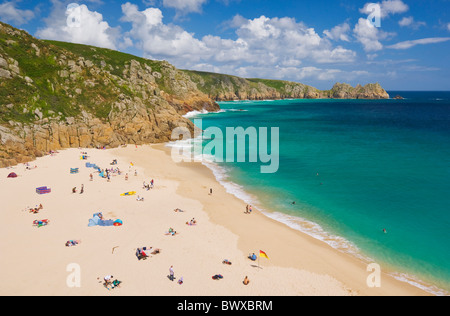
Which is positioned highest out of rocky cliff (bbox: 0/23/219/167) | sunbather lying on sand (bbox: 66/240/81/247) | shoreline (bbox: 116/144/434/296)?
rocky cliff (bbox: 0/23/219/167)

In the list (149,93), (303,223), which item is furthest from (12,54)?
(303,223)

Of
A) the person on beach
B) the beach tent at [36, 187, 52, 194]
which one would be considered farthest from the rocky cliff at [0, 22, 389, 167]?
the person on beach

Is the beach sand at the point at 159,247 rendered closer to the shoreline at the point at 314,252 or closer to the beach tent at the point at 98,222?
the shoreline at the point at 314,252

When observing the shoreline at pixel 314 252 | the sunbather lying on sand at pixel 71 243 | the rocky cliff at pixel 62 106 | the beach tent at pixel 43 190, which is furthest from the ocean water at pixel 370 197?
the rocky cliff at pixel 62 106

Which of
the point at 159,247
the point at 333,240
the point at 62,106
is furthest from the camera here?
the point at 62,106

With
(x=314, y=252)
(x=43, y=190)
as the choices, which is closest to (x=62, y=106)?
(x=43, y=190)

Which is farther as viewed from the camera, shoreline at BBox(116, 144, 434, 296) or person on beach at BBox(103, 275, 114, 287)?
shoreline at BBox(116, 144, 434, 296)

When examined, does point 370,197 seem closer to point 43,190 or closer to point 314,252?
point 314,252

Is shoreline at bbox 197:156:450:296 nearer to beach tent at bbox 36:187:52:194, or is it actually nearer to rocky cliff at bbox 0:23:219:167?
beach tent at bbox 36:187:52:194

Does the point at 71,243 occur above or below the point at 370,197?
below
